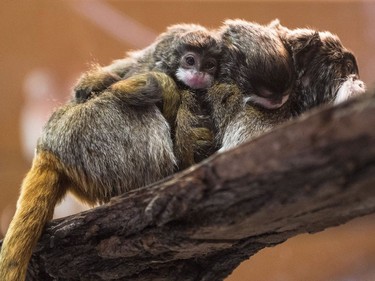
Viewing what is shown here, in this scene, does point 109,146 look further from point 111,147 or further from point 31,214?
point 31,214

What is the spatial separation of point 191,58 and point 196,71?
0.23ft

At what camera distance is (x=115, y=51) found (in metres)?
4.98

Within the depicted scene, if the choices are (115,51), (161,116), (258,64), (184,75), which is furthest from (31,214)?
(115,51)

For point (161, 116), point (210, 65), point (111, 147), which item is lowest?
point (111, 147)

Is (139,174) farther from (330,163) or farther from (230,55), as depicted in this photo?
(330,163)

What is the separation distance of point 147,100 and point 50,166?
0.41 meters

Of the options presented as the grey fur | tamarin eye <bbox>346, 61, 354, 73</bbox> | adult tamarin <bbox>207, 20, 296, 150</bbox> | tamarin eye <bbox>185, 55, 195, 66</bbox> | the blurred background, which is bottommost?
the grey fur

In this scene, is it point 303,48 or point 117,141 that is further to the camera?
point 303,48

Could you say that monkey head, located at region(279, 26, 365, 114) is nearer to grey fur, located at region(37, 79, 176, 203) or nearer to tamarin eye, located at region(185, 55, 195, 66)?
tamarin eye, located at region(185, 55, 195, 66)

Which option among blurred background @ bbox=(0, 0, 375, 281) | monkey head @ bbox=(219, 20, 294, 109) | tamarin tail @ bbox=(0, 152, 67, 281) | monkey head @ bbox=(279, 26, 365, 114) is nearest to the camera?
tamarin tail @ bbox=(0, 152, 67, 281)

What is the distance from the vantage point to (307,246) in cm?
427

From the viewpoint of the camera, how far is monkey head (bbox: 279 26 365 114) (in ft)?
7.48

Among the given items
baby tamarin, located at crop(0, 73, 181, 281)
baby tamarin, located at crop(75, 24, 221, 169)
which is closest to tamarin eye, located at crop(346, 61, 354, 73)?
baby tamarin, located at crop(75, 24, 221, 169)

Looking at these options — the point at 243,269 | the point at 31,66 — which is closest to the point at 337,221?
the point at 243,269
